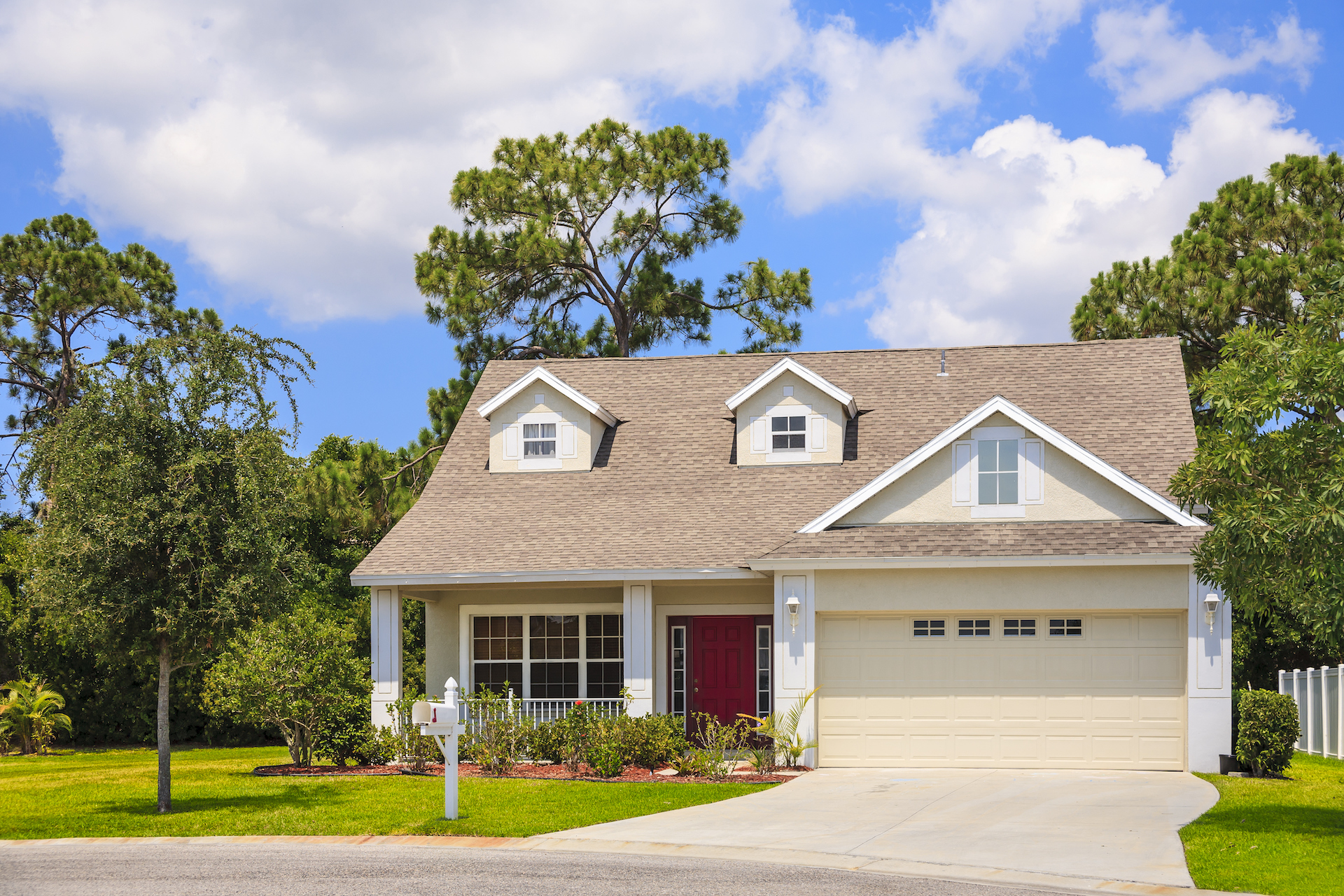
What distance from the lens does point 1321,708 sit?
21.7m

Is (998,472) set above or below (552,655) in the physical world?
above

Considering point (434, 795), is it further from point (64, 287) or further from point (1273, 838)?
point (64, 287)

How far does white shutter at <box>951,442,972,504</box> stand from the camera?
1869 cm

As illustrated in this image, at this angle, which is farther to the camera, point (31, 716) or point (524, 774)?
point (31, 716)

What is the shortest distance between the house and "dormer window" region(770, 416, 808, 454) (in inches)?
1.5

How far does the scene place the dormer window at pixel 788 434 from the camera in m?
21.9

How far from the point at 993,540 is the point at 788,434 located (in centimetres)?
499

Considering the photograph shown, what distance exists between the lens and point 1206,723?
17.2 meters

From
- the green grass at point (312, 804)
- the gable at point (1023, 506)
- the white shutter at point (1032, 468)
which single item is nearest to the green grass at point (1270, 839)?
the gable at point (1023, 506)

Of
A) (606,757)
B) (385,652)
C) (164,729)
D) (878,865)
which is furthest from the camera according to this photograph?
(385,652)

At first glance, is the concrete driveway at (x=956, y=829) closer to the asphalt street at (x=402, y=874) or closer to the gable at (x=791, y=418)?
the asphalt street at (x=402, y=874)

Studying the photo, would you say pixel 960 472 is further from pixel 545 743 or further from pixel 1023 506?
pixel 545 743

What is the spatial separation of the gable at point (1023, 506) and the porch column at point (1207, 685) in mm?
1614

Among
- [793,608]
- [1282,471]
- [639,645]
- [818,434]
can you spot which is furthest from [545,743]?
[1282,471]
